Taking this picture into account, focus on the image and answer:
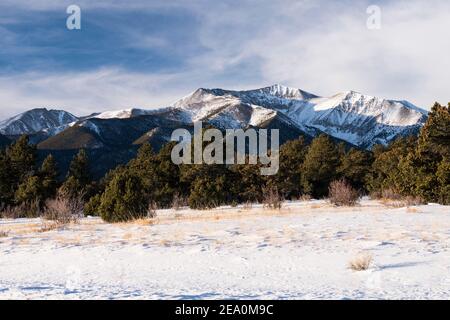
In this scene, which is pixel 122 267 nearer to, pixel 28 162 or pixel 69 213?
pixel 69 213

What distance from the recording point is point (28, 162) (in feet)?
128

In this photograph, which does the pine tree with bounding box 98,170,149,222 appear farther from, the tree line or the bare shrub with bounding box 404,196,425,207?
the bare shrub with bounding box 404,196,425,207

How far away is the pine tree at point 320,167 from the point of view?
37875 millimetres

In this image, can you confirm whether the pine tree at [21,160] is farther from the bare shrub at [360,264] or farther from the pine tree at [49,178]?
the bare shrub at [360,264]

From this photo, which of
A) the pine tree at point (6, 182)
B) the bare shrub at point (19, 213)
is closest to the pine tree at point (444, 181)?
the bare shrub at point (19, 213)

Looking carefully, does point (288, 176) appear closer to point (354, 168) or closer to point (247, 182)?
point (247, 182)

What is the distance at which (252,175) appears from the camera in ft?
119

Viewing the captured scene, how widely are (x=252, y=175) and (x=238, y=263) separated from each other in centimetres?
2860

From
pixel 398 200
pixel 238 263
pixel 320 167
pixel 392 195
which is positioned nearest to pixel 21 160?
pixel 320 167

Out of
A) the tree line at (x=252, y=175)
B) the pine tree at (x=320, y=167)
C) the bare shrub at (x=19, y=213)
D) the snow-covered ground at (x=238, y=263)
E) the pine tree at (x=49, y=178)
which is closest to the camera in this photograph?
the snow-covered ground at (x=238, y=263)

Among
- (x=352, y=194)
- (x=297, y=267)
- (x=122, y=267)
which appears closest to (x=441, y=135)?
(x=352, y=194)
